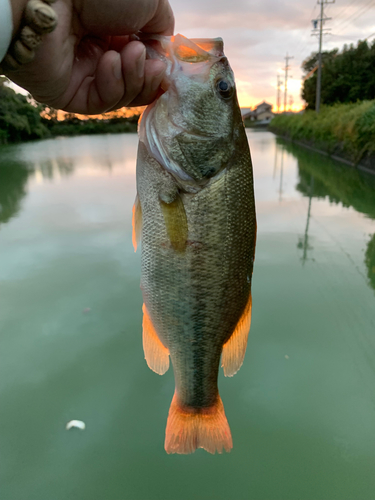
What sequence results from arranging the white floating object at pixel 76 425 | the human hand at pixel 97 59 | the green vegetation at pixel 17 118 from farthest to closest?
the green vegetation at pixel 17 118 → the white floating object at pixel 76 425 → the human hand at pixel 97 59

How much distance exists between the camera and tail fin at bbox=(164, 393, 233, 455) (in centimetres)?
149

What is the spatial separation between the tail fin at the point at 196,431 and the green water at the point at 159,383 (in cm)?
87

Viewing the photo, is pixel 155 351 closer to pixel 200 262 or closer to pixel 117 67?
pixel 200 262

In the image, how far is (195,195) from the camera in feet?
4.29

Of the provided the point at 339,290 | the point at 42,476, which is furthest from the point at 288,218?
the point at 42,476

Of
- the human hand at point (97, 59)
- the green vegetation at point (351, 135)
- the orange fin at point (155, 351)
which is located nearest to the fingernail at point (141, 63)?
the human hand at point (97, 59)

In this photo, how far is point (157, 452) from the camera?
237 cm

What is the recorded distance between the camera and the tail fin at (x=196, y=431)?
1.49m

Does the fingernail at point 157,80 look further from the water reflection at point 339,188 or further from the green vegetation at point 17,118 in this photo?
the green vegetation at point 17,118

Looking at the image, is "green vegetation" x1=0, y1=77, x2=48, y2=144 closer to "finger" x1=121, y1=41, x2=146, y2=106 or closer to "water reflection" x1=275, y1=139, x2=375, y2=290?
"water reflection" x1=275, y1=139, x2=375, y2=290

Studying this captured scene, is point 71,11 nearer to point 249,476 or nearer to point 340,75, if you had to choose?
point 249,476

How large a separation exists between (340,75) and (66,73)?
33.4 meters

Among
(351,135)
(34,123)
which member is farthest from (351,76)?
(34,123)

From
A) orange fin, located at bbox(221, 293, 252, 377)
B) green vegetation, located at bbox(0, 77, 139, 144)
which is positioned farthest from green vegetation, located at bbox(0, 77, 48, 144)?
orange fin, located at bbox(221, 293, 252, 377)
